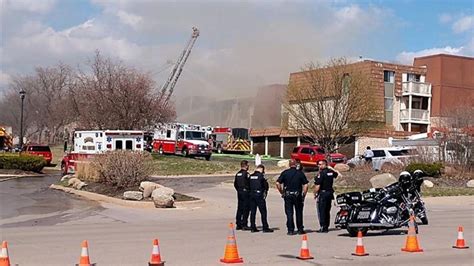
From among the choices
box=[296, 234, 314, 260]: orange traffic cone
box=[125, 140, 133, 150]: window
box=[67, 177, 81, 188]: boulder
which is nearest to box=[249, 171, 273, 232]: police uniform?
box=[296, 234, 314, 260]: orange traffic cone

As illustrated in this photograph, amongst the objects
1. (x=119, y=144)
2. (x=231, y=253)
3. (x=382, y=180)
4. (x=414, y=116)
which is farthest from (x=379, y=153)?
(x=231, y=253)

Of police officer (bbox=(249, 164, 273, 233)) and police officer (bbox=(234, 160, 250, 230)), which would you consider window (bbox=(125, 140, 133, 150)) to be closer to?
police officer (bbox=(234, 160, 250, 230))

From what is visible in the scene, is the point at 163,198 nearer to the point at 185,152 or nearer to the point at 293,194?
the point at 293,194

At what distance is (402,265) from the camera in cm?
1141

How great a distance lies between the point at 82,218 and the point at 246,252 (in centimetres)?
890

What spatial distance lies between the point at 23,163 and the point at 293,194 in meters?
32.8

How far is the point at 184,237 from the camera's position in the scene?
617 inches

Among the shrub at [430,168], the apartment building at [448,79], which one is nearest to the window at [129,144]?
the shrub at [430,168]

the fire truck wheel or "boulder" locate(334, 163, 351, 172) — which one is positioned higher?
the fire truck wheel

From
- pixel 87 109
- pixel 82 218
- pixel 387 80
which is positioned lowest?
pixel 82 218

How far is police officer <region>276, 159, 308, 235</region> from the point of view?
1627 centimetres

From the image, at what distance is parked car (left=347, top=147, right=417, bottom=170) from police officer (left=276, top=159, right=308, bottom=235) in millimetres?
22261

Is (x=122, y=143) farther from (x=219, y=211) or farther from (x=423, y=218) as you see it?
(x=423, y=218)

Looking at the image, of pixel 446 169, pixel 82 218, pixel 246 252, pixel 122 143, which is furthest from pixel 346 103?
pixel 246 252
